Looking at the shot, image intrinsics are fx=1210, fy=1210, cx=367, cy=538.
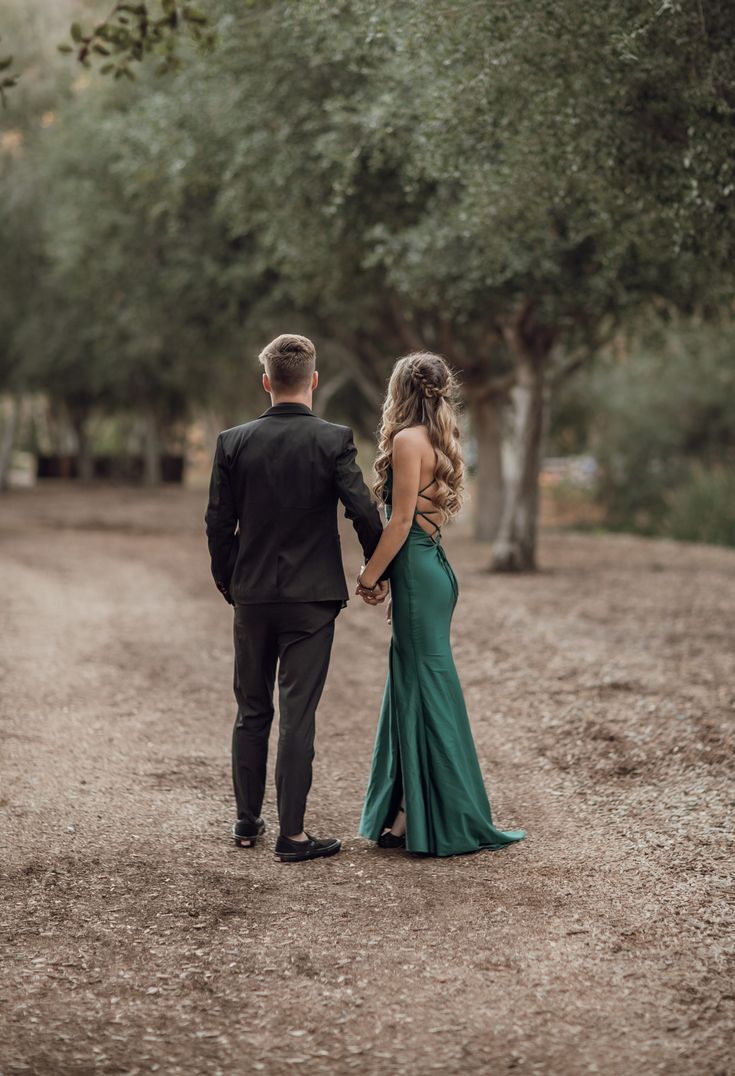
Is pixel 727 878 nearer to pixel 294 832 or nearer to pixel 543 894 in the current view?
pixel 543 894

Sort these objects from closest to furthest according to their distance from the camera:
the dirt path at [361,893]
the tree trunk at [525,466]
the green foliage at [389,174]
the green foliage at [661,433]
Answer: the dirt path at [361,893]
the green foliage at [389,174]
the tree trunk at [525,466]
the green foliage at [661,433]

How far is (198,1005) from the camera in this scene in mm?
3803

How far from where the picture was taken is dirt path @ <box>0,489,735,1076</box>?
141 inches

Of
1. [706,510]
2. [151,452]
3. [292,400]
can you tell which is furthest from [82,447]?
[292,400]

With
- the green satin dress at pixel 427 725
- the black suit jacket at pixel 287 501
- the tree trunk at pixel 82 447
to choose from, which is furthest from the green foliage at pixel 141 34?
the tree trunk at pixel 82 447

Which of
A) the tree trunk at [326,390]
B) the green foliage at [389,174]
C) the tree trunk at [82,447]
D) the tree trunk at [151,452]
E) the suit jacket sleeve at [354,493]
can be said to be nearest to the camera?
the suit jacket sleeve at [354,493]

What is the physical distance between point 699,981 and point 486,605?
9657 millimetres

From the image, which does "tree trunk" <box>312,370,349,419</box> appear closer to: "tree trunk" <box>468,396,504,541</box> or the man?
"tree trunk" <box>468,396,504,541</box>

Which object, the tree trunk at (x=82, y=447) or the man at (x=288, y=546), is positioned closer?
the man at (x=288, y=546)

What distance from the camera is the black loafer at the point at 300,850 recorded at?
205 inches

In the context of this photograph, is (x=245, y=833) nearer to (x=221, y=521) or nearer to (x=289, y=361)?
(x=221, y=521)

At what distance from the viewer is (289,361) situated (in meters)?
5.13

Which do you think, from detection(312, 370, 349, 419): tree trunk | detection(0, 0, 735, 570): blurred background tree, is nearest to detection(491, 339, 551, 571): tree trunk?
detection(0, 0, 735, 570): blurred background tree

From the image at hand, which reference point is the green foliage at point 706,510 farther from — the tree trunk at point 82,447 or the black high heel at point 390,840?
the tree trunk at point 82,447
